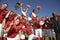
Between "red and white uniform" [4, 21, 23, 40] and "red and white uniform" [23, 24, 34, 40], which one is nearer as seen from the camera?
"red and white uniform" [4, 21, 23, 40]

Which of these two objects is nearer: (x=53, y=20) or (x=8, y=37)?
(x=8, y=37)

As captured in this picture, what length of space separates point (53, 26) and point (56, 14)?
0.70ft

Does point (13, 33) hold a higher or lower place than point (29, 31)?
lower

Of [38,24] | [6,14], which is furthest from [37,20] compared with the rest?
[6,14]

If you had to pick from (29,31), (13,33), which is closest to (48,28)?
(29,31)

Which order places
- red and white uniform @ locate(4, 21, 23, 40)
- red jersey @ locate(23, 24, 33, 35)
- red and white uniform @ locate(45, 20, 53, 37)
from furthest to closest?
red and white uniform @ locate(45, 20, 53, 37)
red jersey @ locate(23, 24, 33, 35)
red and white uniform @ locate(4, 21, 23, 40)

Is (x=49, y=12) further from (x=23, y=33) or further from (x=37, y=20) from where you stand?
(x=23, y=33)

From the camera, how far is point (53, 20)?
3.51 meters

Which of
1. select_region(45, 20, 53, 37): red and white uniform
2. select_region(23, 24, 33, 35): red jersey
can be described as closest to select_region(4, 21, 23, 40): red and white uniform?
select_region(23, 24, 33, 35): red jersey

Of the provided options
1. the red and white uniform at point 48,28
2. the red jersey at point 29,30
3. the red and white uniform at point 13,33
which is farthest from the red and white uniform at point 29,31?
the red and white uniform at point 13,33

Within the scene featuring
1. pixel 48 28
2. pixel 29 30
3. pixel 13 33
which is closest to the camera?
pixel 13 33

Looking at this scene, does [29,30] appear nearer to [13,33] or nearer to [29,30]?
[29,30]

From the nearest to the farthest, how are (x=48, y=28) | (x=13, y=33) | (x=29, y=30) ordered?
(x=13, y=33) < (x=29, y=30) < (x=48, y=28)

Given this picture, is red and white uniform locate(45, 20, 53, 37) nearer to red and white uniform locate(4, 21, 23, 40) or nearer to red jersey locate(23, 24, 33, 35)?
red jersey locate(23, 24, 33, 35)
